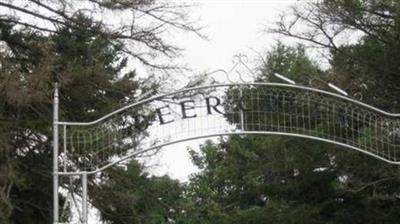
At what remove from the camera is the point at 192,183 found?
42781 millimetres

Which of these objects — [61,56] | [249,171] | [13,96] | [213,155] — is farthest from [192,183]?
[13,96]

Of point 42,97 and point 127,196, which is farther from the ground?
point 42,97

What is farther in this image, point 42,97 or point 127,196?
point 127,196

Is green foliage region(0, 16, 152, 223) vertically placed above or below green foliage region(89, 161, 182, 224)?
above

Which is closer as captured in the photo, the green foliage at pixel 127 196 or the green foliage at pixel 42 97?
the green foliage at pixel 42 97

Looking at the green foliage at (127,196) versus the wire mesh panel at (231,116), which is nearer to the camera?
the wire mesh panel at (231,116)

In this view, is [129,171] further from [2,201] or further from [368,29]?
[368,29]

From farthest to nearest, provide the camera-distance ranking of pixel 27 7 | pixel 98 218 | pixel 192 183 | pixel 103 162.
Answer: pixel 192 183 < pixel 98 218 < pixel 27 7 < pixel 103 162

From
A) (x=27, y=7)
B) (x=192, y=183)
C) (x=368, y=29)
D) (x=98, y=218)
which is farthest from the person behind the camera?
(x=192, y=183)

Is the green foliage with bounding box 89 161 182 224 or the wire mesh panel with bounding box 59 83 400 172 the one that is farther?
the green foliage with bounding box 89 161 182 224

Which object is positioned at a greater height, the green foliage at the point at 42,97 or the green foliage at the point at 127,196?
the green foliage at the point at 42,97

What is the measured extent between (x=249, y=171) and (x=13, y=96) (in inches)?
500

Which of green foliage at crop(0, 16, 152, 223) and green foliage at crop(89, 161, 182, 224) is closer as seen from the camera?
green foliage at crop(0, 16, 152, 223)

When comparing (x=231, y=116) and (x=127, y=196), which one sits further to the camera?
(x=127, y=196)
